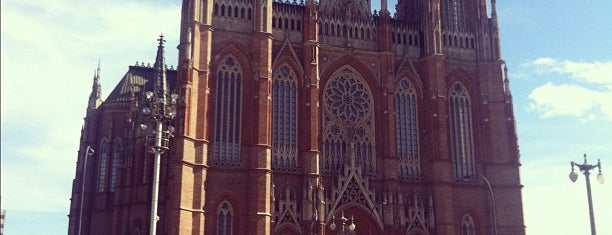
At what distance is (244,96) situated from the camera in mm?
50375

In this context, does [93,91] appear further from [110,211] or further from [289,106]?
[289,106]

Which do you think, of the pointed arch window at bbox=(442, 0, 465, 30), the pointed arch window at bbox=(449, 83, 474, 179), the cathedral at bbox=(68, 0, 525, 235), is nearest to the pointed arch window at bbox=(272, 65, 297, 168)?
the cathedral at bbox=(68, 0, 525, 235)

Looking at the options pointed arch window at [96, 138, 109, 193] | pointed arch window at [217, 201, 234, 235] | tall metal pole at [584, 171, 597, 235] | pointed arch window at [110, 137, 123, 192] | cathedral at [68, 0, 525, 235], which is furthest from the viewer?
pointed arch window at [96, 138, 109, 193]

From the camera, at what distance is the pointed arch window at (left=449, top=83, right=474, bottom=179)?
179ft

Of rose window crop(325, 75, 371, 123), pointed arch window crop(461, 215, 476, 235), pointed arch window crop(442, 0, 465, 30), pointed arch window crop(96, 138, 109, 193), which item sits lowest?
pointed arch window crop(461, 215, 476, 235)

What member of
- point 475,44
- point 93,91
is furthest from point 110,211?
point 475,44

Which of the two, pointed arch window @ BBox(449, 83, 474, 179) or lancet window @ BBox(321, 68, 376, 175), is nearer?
lancet window @ BBox(321, 68, 376, 175)

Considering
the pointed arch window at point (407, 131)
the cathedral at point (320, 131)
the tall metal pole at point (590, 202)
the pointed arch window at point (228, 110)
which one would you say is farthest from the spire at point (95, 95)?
the tall metal pole at point (590, 202)

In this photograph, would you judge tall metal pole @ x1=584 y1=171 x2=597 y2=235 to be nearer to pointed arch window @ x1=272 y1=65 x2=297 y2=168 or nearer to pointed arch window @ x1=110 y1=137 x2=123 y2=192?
pointed arch window @ x1=272 y1=65 x2=297 y2=168

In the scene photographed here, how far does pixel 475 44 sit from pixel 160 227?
97.3ft

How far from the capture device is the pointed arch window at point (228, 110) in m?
49.0

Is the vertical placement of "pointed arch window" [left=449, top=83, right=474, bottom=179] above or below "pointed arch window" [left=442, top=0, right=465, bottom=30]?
below

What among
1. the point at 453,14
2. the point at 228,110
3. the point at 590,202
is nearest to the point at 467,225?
the point at 453,14

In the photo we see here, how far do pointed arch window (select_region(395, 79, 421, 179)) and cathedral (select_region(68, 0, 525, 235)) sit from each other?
0.11m
